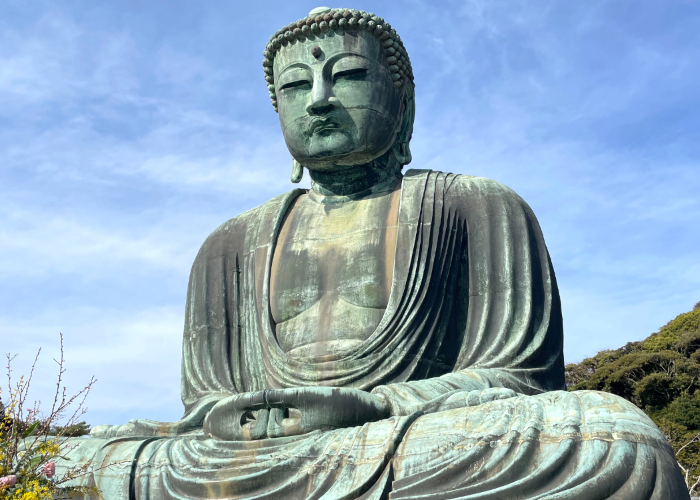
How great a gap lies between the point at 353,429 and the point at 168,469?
131cm

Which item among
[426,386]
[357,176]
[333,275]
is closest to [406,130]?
[357,176]

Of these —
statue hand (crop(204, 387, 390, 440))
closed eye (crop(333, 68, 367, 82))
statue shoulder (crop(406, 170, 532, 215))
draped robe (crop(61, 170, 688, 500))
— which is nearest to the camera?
draped robe (crop(61, 170, 688, 500))

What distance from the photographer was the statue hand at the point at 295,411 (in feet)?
21.1

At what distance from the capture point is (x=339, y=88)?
841 centimetres

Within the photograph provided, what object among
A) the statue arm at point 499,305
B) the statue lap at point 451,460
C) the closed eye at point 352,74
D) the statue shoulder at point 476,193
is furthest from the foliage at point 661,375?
the statue lap at point 451,460

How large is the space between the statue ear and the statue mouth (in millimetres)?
746

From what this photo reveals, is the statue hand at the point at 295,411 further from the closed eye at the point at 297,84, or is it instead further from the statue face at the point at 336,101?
the closed eye at the point at 297,84

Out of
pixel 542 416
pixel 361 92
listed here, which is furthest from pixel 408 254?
pixel 542 416

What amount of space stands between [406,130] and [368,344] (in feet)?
7.91

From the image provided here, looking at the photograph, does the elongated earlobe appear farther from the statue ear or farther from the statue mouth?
the statue ear

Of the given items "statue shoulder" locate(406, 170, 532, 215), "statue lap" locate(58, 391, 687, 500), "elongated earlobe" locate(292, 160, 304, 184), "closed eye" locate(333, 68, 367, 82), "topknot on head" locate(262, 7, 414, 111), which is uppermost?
"topknot on head" locate(262, 7, 414, 111)

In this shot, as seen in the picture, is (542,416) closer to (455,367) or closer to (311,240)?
(455,367)

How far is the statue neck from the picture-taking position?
341 inches

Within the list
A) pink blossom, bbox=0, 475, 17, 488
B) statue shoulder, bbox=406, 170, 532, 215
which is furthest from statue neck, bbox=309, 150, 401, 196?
pink blossom, bbox=0, 475, 17, 488
